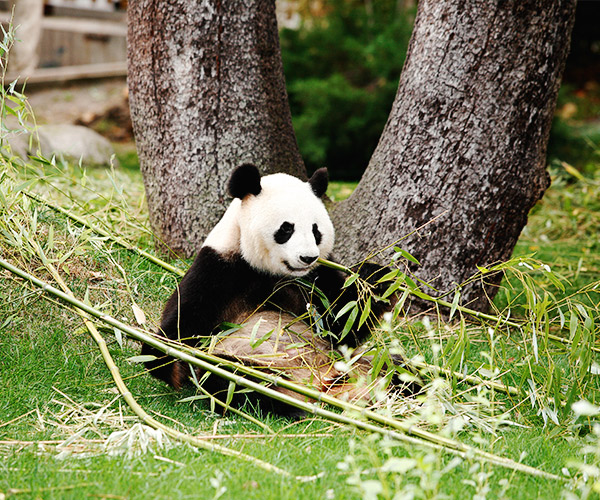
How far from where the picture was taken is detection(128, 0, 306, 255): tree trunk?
12.6 feet

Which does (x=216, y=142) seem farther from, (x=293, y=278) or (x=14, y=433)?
(x=14, y=433)

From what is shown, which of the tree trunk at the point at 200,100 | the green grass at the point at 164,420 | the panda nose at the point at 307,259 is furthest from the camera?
the tree trunk at the point at 200,100

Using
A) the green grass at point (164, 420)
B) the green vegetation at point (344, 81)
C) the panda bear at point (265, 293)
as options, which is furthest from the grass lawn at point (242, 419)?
the green vegetation at point (344, 81)

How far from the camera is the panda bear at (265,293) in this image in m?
2.71

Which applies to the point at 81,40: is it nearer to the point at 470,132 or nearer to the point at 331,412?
the point at 470,132

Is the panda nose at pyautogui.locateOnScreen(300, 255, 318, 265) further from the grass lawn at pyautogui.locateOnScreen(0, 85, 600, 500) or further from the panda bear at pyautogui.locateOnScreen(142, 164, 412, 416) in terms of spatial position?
the grass lawn at pyautogui.locateOnScreen(0, 85, 600, 500)

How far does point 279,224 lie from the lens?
2.71 metres

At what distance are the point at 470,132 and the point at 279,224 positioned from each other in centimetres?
146

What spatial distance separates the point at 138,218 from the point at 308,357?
2095 millimetres

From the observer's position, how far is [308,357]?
9.89 ft

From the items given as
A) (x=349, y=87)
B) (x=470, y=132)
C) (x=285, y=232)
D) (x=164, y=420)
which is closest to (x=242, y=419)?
(x=164, y=420)

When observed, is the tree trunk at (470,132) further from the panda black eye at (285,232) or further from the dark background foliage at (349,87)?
the dark background foliage at (349,87)

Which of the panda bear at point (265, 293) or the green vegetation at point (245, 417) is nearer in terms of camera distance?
the green vegetation at point (245, 417)

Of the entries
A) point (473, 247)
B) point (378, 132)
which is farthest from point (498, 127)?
point (378, 132)
